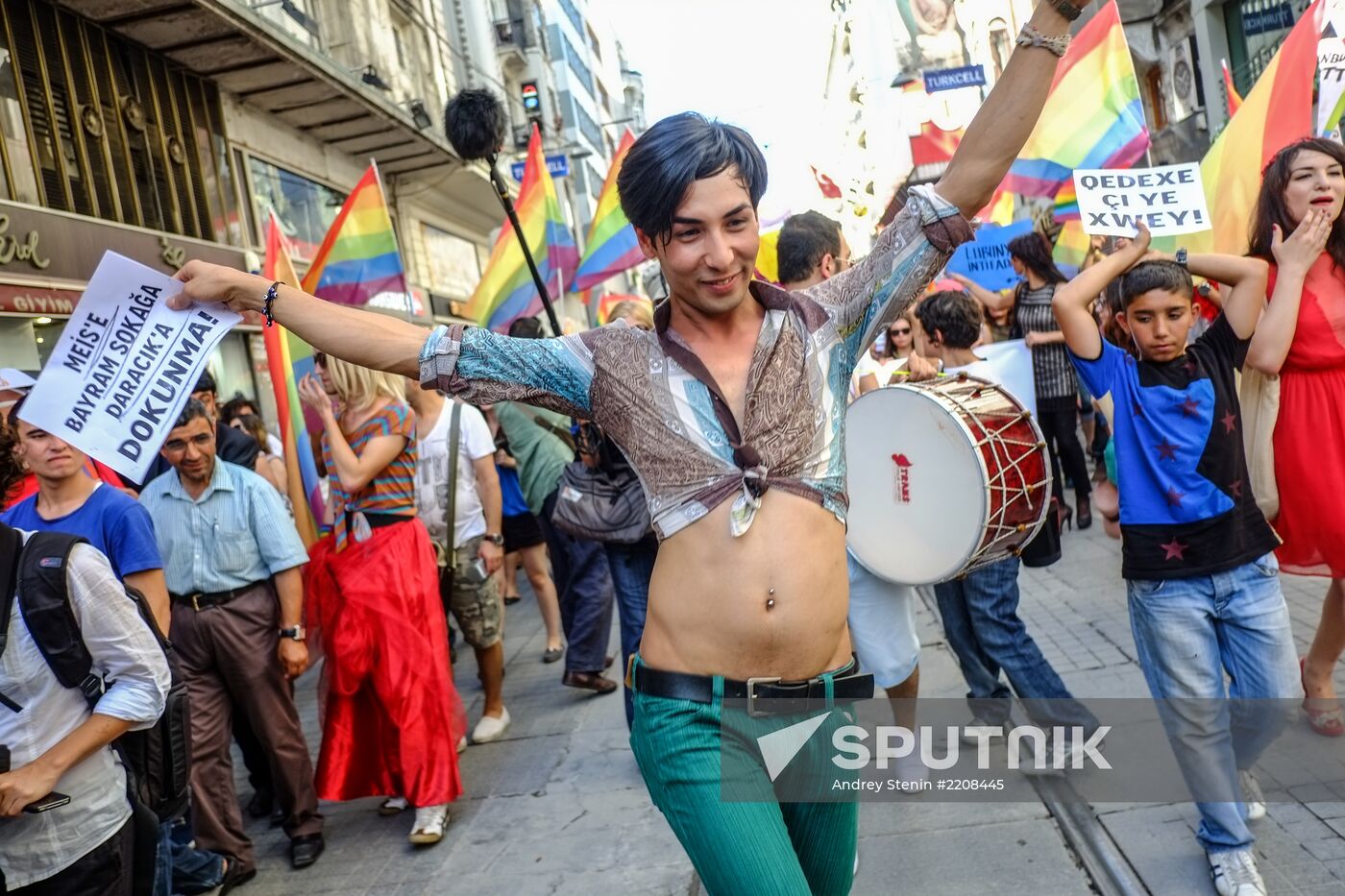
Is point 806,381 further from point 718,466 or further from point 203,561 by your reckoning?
point 203,561

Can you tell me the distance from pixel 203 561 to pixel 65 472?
1.04m

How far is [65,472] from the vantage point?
3.62 meters

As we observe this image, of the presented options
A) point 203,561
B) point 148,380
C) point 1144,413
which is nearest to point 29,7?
point 203,561

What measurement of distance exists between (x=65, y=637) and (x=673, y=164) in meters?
1.86

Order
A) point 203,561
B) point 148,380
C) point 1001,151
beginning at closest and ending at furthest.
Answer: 1. point 1001,151
2. point 148,380
3. point 203,561

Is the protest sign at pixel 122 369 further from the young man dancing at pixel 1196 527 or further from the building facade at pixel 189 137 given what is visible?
the building facade at pixel 189 137

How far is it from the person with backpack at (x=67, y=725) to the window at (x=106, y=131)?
10033mm

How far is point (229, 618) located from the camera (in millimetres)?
4586

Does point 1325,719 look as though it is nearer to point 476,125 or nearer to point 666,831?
point 666,831

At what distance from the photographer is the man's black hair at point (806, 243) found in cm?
457

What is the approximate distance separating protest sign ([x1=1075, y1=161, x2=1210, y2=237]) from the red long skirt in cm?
313

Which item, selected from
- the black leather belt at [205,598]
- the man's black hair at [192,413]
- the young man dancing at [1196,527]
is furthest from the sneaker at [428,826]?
the young man dancing at [1196,527]

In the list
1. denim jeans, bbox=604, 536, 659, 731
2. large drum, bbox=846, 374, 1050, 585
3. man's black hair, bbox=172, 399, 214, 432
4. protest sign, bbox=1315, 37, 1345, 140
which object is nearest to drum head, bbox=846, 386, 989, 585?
large drum, bbox=846, 374, 1050, 585

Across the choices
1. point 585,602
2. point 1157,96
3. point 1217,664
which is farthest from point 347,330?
point 1157,96
